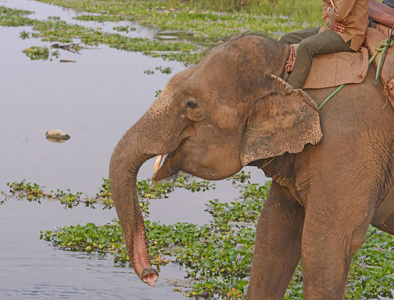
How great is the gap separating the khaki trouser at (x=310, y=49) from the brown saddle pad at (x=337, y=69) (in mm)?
37

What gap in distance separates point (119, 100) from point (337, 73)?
33.1 feet

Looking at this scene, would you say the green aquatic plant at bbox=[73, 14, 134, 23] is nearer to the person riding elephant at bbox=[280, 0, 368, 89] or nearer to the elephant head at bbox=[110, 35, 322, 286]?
the person riding elephant at bbox=[280, 0, 368, 89]

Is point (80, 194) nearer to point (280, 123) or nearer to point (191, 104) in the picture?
point (191, 104)

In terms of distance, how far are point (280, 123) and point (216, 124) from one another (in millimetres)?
335

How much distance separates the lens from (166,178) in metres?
5.06

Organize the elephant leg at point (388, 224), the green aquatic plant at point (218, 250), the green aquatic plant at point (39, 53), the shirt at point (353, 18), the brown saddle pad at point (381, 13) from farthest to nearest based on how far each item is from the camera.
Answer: the green aquatic plant at point (39, 53)
the green aquatic plant at point (218, 250)
the elephant leg at point (388, 224)
the brown saddle pad at point (381, 13)
the shirt at point (353, 18)

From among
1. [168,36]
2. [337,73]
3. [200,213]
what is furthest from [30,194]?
[168,36]

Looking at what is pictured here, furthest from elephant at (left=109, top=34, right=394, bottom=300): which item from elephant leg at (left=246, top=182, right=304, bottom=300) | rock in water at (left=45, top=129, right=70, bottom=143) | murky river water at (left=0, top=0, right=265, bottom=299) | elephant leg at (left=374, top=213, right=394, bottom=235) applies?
rock in water at (left=45, top=129, right=70, bottom=143)

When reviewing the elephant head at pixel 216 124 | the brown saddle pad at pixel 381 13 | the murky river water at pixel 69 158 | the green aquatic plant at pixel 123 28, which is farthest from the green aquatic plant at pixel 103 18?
the elephant head at pixel 216 124

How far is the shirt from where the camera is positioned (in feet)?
16.6

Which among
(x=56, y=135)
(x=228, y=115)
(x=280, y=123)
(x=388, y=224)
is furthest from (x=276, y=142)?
(x=56, y=135)

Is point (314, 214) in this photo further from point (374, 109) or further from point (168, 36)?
point (168, 36)

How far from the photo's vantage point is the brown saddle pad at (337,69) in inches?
195

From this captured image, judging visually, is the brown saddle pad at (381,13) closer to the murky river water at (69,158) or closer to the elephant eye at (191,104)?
the elephant eye at (191,104)
